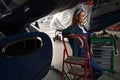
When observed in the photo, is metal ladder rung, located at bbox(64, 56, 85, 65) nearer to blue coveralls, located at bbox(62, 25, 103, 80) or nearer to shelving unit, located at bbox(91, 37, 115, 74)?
blue coveralls, located at bbox(62, 25, 103, 80)

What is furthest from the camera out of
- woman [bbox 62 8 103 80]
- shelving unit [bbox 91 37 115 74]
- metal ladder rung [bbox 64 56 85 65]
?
shelving unit [bbox 91 37 115 74]

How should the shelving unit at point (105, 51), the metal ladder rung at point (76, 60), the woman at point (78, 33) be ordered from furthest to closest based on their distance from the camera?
the shelving unit at point (105, 51) < the woman at point (78, 33) < the metal ladder rung at point (76, 60)

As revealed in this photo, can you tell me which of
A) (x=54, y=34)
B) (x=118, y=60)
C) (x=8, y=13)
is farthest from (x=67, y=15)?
(x=8, y=13)

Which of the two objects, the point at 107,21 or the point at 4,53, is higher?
the point at 107,21

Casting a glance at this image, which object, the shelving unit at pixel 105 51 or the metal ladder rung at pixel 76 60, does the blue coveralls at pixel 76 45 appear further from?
the shelving unit at pixel 105 51

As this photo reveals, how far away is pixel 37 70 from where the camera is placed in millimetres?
1781

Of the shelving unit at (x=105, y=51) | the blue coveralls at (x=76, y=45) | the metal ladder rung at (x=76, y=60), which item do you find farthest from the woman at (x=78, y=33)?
the shelving unit at (x=105, y=51)

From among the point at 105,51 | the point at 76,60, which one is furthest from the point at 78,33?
the point at 105,51

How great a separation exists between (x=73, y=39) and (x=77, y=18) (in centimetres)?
30

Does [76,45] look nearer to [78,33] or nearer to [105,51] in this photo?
[78,33]

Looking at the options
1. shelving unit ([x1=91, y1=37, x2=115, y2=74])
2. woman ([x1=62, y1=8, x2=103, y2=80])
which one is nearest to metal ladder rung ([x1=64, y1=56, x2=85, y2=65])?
woman ([x1=62, y1=8, x2=103, y2=80])

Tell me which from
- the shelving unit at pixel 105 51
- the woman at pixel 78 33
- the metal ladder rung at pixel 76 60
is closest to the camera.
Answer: the metal ladder rung at pixel 76 60

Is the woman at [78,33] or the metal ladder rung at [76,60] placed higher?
the woman at [78,33]

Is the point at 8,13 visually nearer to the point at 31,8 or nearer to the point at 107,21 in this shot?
the point at 31,8
